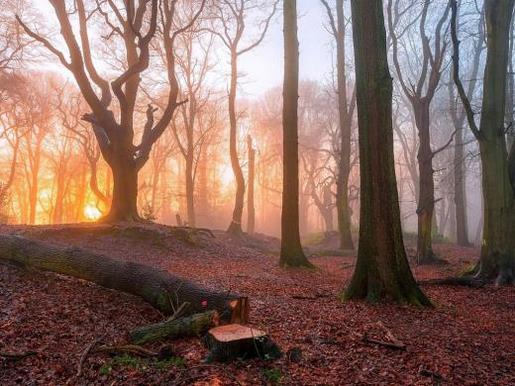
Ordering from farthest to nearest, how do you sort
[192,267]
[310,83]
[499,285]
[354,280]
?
[310,83] < [192,267] < [499,285] < [354,280]

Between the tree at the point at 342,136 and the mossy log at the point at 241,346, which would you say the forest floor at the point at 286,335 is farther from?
the tree at the point at 342,136

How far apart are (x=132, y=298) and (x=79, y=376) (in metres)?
2.51

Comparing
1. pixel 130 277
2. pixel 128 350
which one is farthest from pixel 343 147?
pixel 128 350

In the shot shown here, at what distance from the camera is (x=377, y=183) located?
23.7 ft

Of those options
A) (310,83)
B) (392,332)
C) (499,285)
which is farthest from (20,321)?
(310,83)

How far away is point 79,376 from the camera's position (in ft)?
14.3

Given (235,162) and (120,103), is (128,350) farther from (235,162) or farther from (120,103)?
(235,162)

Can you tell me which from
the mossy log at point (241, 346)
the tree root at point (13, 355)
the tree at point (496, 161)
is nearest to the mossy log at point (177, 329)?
the mossy log at point (241, 346)

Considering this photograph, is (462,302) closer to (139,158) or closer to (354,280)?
(354,280)

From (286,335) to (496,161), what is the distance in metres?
7.56

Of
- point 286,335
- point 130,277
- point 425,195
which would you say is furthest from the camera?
point 425,195

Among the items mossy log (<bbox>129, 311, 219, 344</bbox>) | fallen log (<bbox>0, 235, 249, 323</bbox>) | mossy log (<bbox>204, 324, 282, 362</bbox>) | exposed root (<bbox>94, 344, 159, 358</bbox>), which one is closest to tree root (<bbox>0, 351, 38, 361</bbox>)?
exposed root (<bbox>94, 344, 159, 358</bbox>)

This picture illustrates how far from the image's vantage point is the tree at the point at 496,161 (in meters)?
9.66

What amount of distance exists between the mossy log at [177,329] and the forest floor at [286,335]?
145mm
